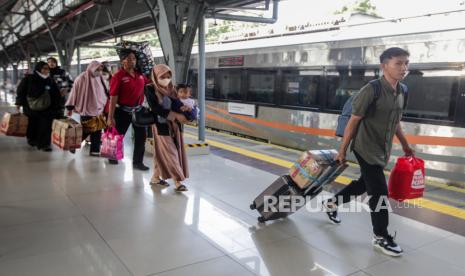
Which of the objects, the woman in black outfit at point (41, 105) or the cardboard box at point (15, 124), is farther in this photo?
the cardboard box at point (15, 124)

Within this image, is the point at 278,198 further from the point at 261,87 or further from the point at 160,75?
the point at 261,87

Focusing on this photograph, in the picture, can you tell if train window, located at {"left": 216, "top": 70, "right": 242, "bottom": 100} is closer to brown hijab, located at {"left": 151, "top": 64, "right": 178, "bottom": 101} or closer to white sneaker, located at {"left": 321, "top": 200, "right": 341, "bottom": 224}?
brown hijab, located at {"left": 151, "top": 64, "right": 178, "bottom": 101}

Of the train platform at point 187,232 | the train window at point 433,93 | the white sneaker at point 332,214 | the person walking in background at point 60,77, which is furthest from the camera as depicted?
the person walking in background at point 60,77

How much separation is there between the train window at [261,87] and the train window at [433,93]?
3338mm

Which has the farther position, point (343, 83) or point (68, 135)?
point (343, 83)

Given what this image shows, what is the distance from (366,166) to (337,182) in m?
2.32

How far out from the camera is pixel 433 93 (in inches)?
235

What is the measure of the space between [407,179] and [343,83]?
14.5ft

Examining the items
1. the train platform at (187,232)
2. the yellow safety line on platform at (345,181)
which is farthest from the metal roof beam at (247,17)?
the train platform at (187,232)

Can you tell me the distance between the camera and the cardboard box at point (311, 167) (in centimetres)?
330

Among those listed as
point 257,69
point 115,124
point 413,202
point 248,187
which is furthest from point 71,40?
point 413,202

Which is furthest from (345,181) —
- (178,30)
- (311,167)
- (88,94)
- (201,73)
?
(88,94)

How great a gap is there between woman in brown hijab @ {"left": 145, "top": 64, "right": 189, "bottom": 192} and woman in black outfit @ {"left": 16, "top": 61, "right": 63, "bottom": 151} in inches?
117

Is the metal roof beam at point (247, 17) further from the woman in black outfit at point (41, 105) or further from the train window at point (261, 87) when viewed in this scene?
the woman in black outfit at point (41, 105)
